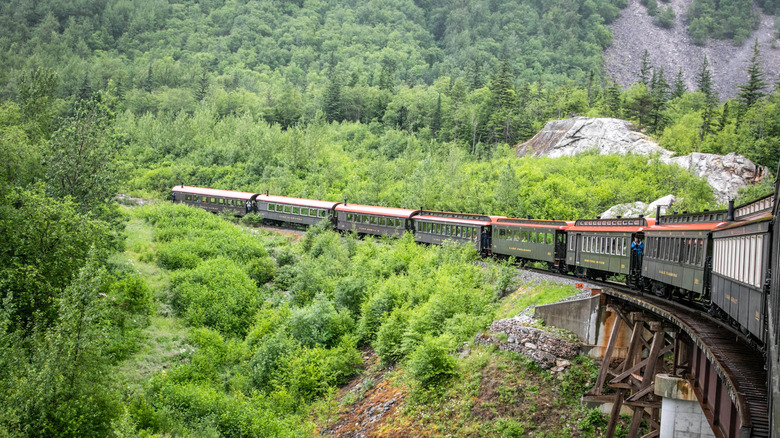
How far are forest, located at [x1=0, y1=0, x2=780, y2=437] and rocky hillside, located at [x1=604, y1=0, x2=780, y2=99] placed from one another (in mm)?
61466

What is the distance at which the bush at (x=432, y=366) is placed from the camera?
→ 861 inches

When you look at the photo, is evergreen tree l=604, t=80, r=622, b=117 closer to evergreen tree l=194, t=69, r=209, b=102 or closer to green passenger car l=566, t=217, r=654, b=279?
green passenger car l=566, t=217, r=654, b=279

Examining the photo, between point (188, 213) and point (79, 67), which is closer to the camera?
point (188, 213)

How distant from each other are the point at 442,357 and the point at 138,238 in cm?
2904

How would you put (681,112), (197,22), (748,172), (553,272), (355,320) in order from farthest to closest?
(197,22) → (681,112) → (748,172) → (355,320) → (553,272)

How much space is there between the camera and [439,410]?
20703 mm

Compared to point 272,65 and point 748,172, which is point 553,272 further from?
point 272,65

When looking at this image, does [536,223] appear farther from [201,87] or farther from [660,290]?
[201,87]

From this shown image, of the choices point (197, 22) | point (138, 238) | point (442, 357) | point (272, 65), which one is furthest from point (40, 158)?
point (197, 22)

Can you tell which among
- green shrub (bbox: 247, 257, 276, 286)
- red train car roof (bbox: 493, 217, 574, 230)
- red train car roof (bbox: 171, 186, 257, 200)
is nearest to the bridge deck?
red train car roof (bbox: 493, 217, 574, 230)

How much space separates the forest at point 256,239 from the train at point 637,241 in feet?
7.74

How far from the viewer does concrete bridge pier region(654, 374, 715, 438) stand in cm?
1396

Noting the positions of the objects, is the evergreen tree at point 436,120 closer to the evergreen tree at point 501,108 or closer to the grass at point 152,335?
the evergreen tree at point 501,108

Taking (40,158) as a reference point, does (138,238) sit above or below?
below
